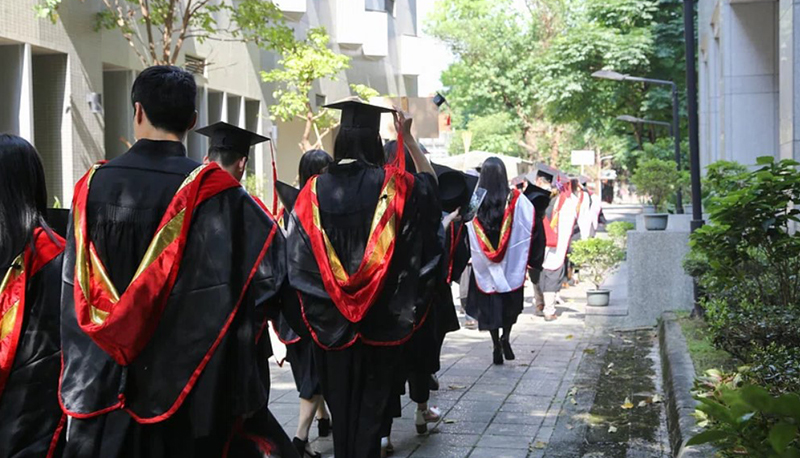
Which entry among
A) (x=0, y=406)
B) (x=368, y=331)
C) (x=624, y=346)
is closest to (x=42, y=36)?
(x=624, y=346)

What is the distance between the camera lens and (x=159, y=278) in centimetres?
338

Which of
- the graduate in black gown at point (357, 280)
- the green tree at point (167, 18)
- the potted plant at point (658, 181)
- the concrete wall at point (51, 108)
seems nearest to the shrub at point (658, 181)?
the potted plant at point (658, 181)

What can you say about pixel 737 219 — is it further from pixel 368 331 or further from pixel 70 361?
pixel 70 361

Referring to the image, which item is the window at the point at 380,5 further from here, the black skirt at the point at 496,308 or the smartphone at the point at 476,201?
the black skirt at the point at 496,308

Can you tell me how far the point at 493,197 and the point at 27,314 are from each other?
23.7ft

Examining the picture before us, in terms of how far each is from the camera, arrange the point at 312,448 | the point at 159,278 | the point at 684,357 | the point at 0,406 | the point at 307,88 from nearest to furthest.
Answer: the point at 159,278 → the point at 0,406 → the point at 312,448 → the point at 684,357 → the point at 307,88

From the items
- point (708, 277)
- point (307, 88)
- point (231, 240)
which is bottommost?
point (708, 277)

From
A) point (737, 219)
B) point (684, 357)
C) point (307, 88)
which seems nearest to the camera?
point (737, 219)

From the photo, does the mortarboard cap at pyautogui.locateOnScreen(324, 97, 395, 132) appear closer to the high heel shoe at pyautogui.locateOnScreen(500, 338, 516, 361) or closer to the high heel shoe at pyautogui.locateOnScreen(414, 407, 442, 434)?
the high heel shoe at pyautogui.locateOnScreen(414, 407, 442, 434)

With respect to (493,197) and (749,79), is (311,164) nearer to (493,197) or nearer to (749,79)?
(493,197)

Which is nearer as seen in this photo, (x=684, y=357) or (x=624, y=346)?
(x=684, y=357)

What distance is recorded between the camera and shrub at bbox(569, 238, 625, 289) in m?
15.3

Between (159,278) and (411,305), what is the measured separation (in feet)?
7.59

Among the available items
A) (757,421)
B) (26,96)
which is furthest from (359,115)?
(26,96)
